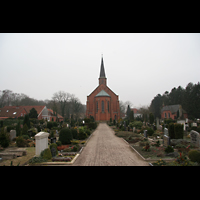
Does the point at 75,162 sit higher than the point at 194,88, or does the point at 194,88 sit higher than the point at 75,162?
the point at 194,88

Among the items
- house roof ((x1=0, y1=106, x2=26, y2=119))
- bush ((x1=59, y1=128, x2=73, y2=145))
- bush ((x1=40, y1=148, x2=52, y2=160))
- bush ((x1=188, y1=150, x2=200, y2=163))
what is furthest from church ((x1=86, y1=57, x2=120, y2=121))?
bush ((x1=188, y1=150, x2=200, y2=163))

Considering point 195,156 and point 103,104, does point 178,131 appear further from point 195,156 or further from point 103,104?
point 103,104

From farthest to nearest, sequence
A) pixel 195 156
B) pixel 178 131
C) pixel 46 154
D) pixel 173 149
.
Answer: pixel 178 131 → pixel 173 149 → pixel 46 154 → pixel 195 156

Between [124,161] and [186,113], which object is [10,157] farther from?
[186,113]

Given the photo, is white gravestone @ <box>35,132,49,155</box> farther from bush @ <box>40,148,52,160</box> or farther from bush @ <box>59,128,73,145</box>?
bush @ <box>59,128,73,145</box>

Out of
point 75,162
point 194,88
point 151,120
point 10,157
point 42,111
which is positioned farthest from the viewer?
point 194,88

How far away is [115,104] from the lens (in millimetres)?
50188

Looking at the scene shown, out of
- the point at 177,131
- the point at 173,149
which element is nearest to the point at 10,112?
the point at 177,131

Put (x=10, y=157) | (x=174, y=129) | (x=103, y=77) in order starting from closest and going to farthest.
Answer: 1. (x=10, y=157)
2. (x=174, y=129)
3. (x=103, y=77)

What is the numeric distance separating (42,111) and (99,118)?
17073 millimetres

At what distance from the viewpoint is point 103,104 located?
46.4m

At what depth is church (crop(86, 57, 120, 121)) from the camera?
4562cm

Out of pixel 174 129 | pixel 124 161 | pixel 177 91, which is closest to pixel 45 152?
pixel 124 161

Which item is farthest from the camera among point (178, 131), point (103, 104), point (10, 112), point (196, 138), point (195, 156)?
point (103, 104)
